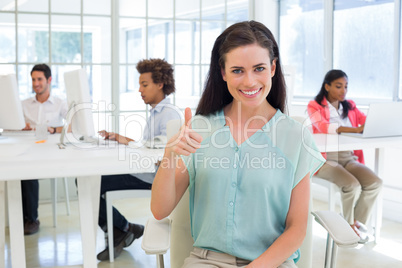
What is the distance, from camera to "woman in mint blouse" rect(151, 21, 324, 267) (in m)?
1.46

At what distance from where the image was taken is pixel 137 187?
9.86ft

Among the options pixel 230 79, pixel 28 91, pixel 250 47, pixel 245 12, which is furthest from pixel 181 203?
pixel 245 12

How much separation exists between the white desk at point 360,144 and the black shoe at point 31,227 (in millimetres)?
2150

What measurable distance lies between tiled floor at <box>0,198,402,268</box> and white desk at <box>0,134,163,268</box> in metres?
0.64

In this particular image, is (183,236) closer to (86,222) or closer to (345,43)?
(86,222)

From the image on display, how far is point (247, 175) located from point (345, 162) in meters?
2.14

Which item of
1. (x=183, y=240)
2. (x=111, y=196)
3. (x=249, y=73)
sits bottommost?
(x=111, y=196)

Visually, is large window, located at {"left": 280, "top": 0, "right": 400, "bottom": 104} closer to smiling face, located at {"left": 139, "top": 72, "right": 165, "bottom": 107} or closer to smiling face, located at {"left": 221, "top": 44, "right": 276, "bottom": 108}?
smiling face, located at {"left": 139, "top": 72, "right": 165, "bottom": 107}

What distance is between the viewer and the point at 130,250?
10.4 ft

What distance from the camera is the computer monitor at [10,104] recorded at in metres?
2.94

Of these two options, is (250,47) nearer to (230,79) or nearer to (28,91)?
(230,79)

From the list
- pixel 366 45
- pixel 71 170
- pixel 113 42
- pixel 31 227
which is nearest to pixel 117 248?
pixel 31 227

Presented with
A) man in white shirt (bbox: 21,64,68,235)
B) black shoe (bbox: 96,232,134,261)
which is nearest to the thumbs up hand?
black shoe (bbox: 96,232,134,261)

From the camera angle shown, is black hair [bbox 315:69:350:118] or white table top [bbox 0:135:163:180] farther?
black hair [bbox 315:69:350:118]
